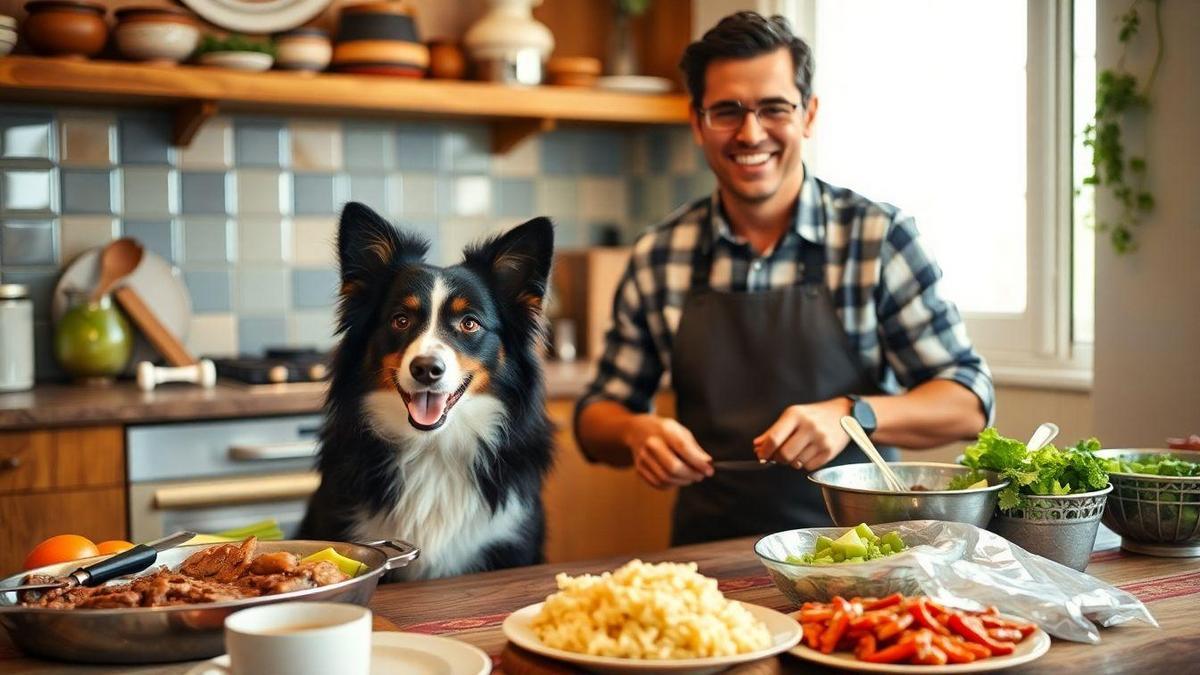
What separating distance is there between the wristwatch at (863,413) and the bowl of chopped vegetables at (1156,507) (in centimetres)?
44

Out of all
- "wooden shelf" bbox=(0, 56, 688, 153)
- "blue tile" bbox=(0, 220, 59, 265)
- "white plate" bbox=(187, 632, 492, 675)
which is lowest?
"white plate" bbox=(187, 632, 492, 675)

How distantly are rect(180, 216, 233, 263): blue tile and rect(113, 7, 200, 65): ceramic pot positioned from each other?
0.52 metres

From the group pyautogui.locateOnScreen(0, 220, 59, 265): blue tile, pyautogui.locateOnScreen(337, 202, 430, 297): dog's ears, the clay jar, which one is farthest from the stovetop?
pyautogui.locateOnScreen(337, 202, 430, 297): dog's ears

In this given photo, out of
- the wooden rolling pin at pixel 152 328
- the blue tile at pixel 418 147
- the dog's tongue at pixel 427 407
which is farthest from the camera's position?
the blue tile at pixel 418 147

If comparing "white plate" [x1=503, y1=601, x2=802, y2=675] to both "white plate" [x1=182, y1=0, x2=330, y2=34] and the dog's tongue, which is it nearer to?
the dog's tongue

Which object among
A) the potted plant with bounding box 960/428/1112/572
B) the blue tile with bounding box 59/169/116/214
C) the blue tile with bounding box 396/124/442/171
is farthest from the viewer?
the blue tile with bounding box 396/124/442/171

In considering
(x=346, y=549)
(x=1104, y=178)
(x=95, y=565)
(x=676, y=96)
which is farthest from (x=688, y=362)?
(x=676, y=96)

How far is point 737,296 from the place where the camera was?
2258mm

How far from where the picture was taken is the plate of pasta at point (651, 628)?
0.99 m

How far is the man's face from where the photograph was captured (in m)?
2.16

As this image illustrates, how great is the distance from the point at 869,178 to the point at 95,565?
2.54 m

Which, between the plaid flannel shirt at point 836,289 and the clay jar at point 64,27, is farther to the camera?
the clay jar at point 64,27

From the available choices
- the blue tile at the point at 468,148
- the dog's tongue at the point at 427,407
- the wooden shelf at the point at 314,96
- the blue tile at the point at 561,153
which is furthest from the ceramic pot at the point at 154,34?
the dog's tongue at the point at 427,407

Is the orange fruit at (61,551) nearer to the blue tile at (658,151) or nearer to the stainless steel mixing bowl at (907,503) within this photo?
the stainless steel mixing bowl at (907,503)
